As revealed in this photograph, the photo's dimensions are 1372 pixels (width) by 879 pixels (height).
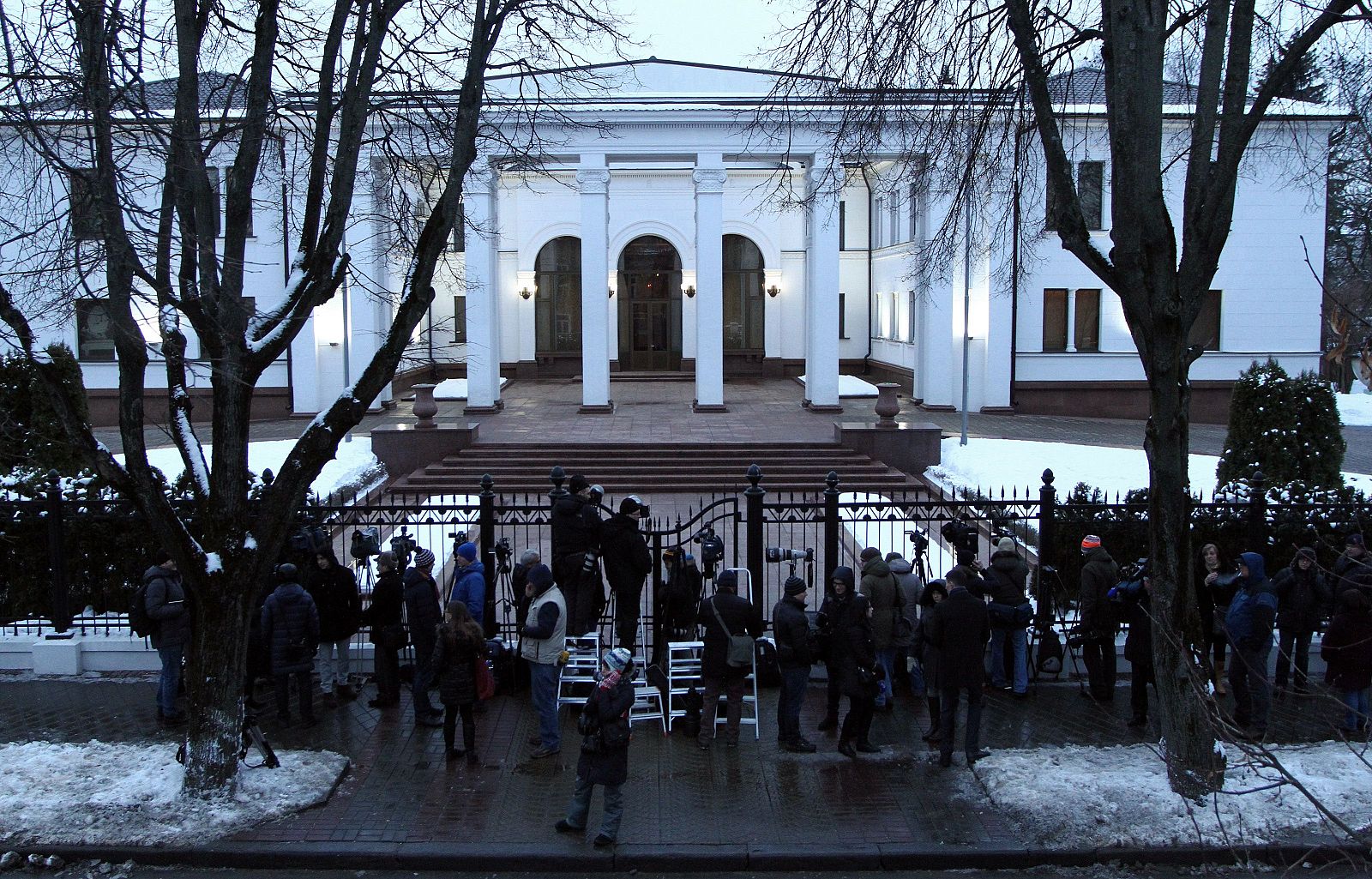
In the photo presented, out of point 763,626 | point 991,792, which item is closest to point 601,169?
point 763,626

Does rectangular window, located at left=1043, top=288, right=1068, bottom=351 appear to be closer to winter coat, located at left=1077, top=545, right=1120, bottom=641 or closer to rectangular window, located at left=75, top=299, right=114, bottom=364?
winter coat, located at left=1077, top=545, right=1120, bottom=641

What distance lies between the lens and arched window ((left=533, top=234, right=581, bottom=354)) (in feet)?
127

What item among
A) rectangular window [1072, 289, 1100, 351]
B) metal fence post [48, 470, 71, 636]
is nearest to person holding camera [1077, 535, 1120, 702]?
metal fence post [48, 470, 71, 636]

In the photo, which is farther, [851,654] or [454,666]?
[851,654]

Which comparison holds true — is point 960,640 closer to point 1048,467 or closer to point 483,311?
point 1048,467

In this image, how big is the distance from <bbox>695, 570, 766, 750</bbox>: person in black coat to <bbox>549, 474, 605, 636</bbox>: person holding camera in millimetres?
1429

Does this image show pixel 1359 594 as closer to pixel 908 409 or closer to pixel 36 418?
pixel 36 418

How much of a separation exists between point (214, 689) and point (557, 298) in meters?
31.7

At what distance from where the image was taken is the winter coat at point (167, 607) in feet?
30.5

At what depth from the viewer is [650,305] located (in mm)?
39438

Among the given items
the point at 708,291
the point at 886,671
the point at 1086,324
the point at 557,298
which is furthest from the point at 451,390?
the point at 886,671

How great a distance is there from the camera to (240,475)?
8.23m

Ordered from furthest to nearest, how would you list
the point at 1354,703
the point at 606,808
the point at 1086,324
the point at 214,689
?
the point at 1086,324, the point at 1354,703, the point at 214,689, the point at 606,808

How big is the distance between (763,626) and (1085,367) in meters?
22.8
